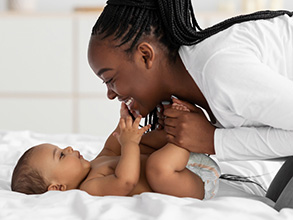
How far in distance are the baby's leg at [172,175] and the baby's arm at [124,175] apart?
4 cm

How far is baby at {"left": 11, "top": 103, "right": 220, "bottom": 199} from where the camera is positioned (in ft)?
4.12

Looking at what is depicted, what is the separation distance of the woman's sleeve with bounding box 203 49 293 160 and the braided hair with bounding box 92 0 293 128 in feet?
0.54

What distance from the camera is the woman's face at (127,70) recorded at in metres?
1.32

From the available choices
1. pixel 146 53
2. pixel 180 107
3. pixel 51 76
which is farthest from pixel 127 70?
pixel 51 76

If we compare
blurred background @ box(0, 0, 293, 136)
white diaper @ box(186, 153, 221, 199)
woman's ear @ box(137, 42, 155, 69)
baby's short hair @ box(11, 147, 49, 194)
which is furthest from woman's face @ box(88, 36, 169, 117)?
blurred background @ box(0, 0, 293, 136)

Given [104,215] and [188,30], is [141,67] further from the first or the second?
[104,215]

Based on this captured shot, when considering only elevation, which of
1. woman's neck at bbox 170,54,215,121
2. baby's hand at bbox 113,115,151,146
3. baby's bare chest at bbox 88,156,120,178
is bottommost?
baby's bare chest at bbox 88,156,120,178

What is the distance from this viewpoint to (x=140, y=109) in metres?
1.43

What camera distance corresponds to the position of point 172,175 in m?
1.25

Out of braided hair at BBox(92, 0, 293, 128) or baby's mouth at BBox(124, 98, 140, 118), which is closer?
braided hair at BBox(92, 0, 293, 128)

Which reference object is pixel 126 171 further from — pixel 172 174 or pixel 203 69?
pixel 203 69

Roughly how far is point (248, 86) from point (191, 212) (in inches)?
13.2

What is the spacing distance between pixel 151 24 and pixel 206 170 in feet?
1.40

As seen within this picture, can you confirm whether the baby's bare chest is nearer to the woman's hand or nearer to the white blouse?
the woman's hand
